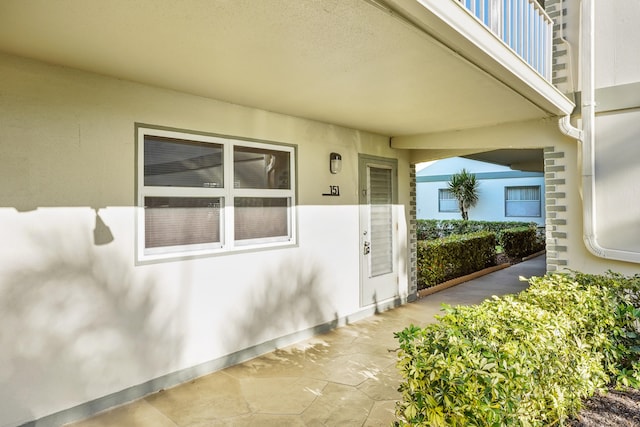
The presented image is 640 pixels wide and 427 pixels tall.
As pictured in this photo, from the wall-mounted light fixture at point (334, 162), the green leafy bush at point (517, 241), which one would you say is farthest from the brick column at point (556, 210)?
the green leafy bush at point (517, 241)

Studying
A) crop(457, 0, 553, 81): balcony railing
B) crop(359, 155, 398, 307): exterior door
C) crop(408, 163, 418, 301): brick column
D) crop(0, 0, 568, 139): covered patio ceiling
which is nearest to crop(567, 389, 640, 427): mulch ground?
crop(0, 0, 568, 139): covered patio ceiling

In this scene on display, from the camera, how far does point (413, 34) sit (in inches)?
94.9

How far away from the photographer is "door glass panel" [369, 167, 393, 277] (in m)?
5.91

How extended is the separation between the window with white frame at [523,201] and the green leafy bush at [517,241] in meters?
3.45

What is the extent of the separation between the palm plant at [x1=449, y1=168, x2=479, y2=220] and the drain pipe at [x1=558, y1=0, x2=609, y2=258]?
11.8 m

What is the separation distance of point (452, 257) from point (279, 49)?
6594 millimetres

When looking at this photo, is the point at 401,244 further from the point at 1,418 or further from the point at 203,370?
the point at 1,418

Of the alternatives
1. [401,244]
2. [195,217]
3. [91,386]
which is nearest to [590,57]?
[401,244]

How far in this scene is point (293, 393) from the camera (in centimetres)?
340

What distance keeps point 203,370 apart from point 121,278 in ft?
4.09

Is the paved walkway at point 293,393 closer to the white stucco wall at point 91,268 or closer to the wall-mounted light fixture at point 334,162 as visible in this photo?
the white stucco wall at point 91,268

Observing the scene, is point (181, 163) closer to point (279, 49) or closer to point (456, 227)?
point (279, 49)

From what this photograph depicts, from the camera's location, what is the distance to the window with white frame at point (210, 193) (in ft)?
11.4

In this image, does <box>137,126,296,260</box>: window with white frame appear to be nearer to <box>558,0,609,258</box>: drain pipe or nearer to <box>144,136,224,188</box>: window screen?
<box>144,136,224,188</box>: window screen
